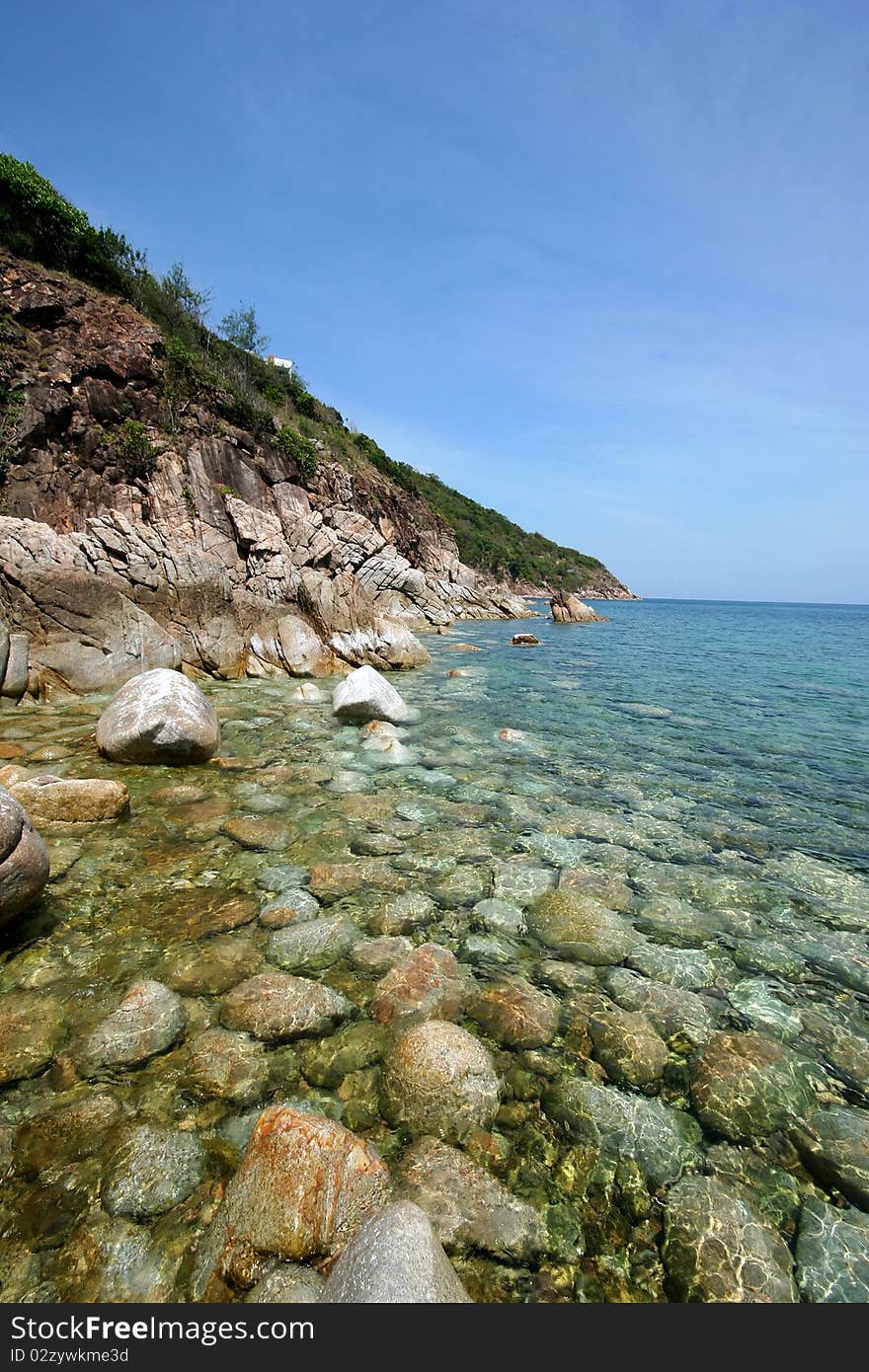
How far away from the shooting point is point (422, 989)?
411 centimetres

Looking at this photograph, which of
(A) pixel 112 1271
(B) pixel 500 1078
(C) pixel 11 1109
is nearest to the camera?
(A) pixel 112 1271

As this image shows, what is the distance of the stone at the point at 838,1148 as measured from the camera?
115 inches

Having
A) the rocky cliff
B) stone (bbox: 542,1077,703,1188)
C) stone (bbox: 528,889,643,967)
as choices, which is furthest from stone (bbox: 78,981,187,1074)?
the rocky cliff

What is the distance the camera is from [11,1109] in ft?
9.78

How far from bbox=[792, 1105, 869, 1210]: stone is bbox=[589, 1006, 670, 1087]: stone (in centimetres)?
81

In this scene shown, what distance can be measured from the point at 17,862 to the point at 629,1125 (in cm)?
474

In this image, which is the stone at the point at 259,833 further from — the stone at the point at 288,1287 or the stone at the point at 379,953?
the stone at the point at 288,1287

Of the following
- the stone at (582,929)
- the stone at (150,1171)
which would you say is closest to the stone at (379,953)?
the stone at (582,929)

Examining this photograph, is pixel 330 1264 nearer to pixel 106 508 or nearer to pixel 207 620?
pixel 207 620

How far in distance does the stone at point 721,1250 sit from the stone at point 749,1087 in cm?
47

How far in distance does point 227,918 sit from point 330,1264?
9.44 feet

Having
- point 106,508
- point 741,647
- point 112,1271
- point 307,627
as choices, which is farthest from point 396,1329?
point 741,647

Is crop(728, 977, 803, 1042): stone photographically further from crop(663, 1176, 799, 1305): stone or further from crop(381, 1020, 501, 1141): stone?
crop(381, 1020, 501, 1141): stone

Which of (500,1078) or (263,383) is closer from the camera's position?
(500,1078)
